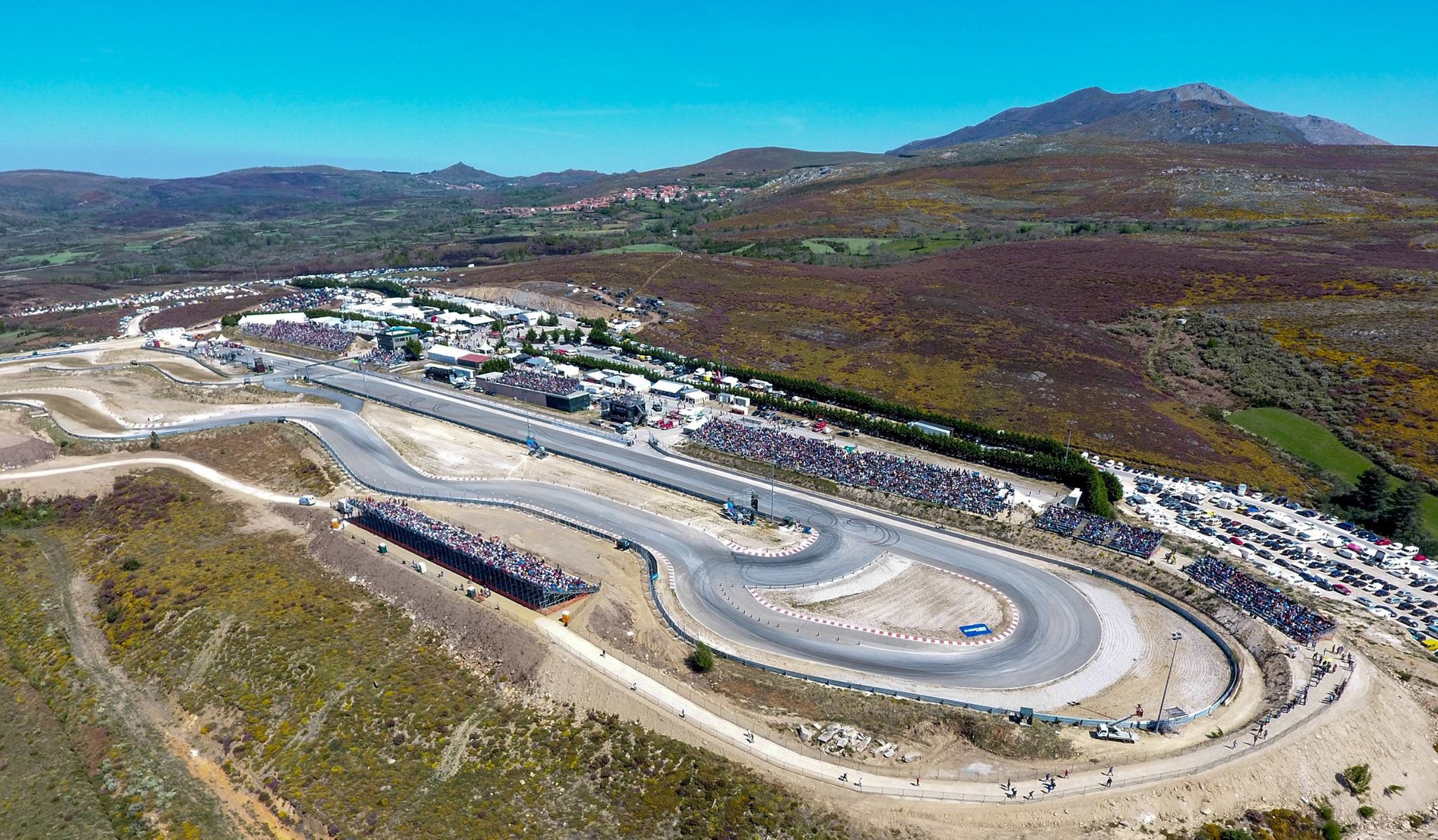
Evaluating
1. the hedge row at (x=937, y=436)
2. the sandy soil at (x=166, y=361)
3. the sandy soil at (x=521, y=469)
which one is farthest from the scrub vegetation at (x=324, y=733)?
the sandy soil at (x=166, y=361)

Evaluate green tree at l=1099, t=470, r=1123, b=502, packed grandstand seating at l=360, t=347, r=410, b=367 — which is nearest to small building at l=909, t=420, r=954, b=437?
green tree at l=1099, t=470, r=1123, b=502

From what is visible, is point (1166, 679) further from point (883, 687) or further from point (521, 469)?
point (521, 469)

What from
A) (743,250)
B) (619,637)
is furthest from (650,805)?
(743,250)

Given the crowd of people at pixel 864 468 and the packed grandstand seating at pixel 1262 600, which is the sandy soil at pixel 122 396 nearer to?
the crowd of people at pixel 864 468

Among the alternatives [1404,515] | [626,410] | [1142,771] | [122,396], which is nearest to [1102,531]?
[1404,515]

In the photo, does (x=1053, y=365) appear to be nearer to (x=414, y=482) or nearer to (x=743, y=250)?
(x=414, y=482)
